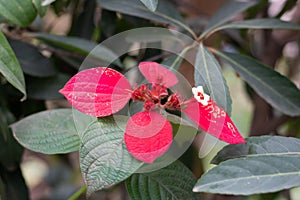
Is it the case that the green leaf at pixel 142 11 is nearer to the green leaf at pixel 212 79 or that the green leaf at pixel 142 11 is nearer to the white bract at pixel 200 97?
the green leaf at pixel 212 79

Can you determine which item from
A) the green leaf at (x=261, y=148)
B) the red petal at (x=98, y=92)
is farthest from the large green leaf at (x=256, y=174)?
the red petal at (x=98, y=92)

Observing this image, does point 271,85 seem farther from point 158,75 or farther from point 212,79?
point 158,75

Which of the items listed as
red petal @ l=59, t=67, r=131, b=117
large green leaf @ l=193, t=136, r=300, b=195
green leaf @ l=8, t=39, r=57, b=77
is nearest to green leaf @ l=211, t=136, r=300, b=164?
large green leaf @ l=193, t=136, r=300, b=195

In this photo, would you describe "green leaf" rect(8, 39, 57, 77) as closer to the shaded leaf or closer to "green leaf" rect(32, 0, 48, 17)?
"green leaf" rect(32, 0, 48, 17)

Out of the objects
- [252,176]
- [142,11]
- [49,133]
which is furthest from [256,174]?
[142,11]

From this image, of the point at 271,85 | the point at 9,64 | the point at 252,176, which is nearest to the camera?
the point at 252,176

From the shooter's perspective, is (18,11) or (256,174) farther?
(18,11)

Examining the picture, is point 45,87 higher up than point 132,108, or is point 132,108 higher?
point 132,108
